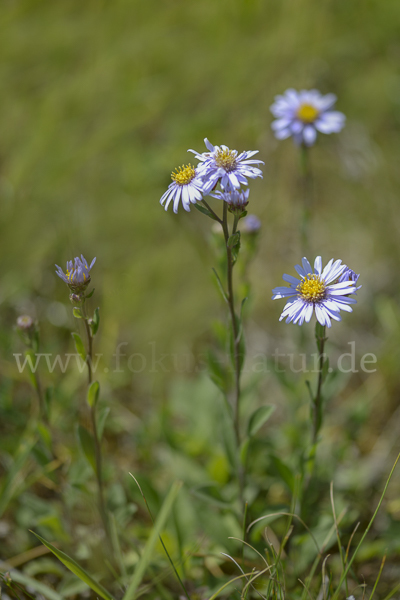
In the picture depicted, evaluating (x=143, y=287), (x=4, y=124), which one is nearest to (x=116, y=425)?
(x=143, y=287)

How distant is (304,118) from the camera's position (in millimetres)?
2160

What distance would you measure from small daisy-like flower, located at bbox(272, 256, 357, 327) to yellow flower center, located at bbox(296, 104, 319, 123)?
101 centimetres

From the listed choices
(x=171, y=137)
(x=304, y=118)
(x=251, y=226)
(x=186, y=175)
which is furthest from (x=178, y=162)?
(x=186, y=175)

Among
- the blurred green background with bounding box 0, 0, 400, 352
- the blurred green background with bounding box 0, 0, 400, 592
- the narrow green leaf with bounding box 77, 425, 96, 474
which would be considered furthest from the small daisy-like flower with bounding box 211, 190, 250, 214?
the blurred green background with bounding box 0, 0, 400, 352

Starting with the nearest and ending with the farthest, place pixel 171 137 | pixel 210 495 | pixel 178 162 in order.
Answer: pixel 210 495, pixel 178 162, pixel 171 137

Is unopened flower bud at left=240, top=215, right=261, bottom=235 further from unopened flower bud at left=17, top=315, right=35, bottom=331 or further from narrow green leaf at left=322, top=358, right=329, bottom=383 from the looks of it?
unopened flower bud at left=17, top=315, right=35, bottom=331

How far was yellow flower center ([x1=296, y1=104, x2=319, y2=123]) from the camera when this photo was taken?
7.07ft

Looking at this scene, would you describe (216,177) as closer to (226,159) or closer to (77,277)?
(226,159)

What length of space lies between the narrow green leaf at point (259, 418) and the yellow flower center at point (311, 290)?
0.49 metres

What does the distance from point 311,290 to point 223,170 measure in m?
0.43

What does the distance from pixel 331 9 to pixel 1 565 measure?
384cm

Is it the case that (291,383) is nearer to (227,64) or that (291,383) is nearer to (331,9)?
(227,64)

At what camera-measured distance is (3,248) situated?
293 cm

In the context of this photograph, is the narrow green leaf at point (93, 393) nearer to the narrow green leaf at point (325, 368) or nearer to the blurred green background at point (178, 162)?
the narrow green leaf at point (325, 368)
